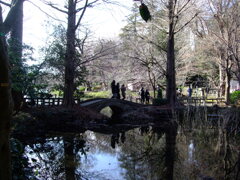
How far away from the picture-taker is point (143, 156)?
7.42 metres

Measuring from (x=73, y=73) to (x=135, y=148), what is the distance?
6.04 m

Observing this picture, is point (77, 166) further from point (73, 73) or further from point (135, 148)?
point (73, 73)

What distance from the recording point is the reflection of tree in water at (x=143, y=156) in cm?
594

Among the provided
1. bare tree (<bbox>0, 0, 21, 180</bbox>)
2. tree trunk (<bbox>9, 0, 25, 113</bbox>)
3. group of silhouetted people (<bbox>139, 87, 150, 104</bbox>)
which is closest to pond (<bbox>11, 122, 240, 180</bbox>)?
tree trunk (<bbox>9, 0, 25, 113</bbox>)

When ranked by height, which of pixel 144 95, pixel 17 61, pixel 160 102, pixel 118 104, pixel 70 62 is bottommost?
pixel 118 104

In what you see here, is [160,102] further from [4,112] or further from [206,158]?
[4,112]

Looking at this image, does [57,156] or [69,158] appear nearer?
[69,158]

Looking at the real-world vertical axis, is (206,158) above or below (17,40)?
below

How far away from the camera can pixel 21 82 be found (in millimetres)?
9984

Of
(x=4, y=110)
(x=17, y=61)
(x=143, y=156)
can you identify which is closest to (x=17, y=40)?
(x=17, y=61)

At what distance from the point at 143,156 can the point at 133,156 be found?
12.6 inches

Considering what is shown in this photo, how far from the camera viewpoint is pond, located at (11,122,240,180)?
5738 mm

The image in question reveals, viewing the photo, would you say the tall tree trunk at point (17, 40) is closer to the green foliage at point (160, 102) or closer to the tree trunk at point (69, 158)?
the tree trunk at point (69, 158)

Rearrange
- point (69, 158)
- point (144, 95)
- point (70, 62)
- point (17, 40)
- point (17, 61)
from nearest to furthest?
point (69, 158) → point (17, 61) → point (17, 40) → point (70, 62) → point (144, 95)
